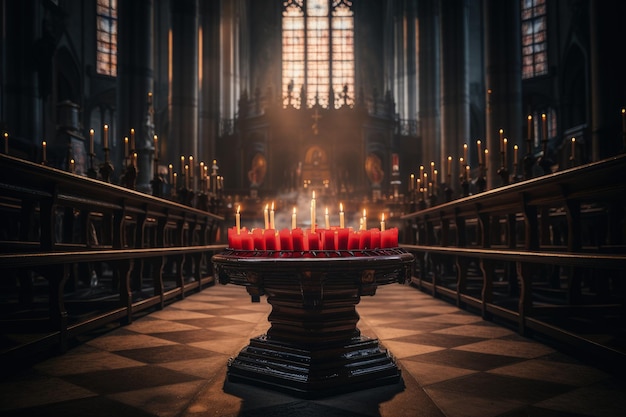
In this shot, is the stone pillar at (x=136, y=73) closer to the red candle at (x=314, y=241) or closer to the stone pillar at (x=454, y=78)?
the stone pillar at (x=454, y=78)

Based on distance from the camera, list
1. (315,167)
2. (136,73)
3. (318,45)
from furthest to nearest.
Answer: (318,45), (315,167), (136,73)

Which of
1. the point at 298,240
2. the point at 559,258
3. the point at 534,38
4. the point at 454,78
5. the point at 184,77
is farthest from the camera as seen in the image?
the point at 534,38

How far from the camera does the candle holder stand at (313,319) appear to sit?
269 centimetres

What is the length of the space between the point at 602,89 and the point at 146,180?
11509 mm

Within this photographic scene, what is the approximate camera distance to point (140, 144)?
50.1ft

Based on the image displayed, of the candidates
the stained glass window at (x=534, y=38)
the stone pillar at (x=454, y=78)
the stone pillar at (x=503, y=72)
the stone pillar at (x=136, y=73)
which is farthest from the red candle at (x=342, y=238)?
the stained glass window at (x=534, y=38)

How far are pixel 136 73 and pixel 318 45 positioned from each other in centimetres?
1910

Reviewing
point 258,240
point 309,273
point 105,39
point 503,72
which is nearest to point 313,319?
point 309,273

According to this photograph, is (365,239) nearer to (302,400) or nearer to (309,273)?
Result: (309,273)

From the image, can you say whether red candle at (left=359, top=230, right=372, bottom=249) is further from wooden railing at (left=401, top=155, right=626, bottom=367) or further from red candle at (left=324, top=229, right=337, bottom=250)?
wooden railing at (left=401, top=155, right=626, bottom=367)

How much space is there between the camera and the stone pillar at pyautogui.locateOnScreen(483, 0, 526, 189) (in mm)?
13188

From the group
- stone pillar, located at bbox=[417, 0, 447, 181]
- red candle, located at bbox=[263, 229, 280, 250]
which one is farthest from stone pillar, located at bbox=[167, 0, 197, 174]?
red candle, located at bbox=[263, 229, 280, 250]

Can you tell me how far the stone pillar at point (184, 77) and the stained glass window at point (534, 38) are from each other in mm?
15432

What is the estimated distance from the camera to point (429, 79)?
23125 mm
